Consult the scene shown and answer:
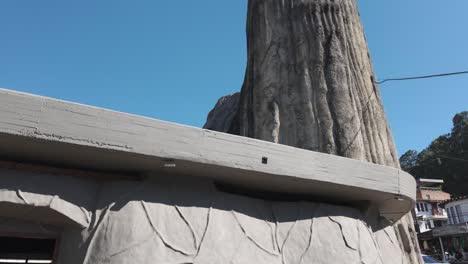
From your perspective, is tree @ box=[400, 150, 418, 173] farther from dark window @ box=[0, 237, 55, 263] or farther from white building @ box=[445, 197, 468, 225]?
dark window @ box=[0, 237, 55, 263]

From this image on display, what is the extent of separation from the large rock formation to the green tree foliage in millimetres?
37172

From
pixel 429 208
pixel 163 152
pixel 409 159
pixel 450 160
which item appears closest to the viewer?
pixel 163 152

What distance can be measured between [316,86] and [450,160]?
41.8m

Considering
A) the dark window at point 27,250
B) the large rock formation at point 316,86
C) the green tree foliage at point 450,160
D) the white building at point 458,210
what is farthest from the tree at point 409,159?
the dark window at point 27,250

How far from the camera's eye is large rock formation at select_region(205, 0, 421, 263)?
8.20m

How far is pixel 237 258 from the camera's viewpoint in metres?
3.08

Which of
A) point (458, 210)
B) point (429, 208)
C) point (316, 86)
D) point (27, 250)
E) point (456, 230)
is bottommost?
point (456, 230)

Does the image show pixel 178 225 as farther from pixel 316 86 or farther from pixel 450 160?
pixel 450 160

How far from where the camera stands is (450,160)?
140ft

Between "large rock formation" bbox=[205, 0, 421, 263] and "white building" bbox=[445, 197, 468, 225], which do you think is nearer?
"large rock formation" bbox=[205, 0, 421, 263]

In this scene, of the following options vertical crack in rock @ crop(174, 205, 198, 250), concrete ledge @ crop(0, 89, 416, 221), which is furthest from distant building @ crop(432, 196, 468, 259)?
vertical crack in rock @ crop(174, 205, 198, 250)

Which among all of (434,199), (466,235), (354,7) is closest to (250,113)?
(354,7)

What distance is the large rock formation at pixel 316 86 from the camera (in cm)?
820

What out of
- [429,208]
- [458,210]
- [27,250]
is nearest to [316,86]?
[27,250]
